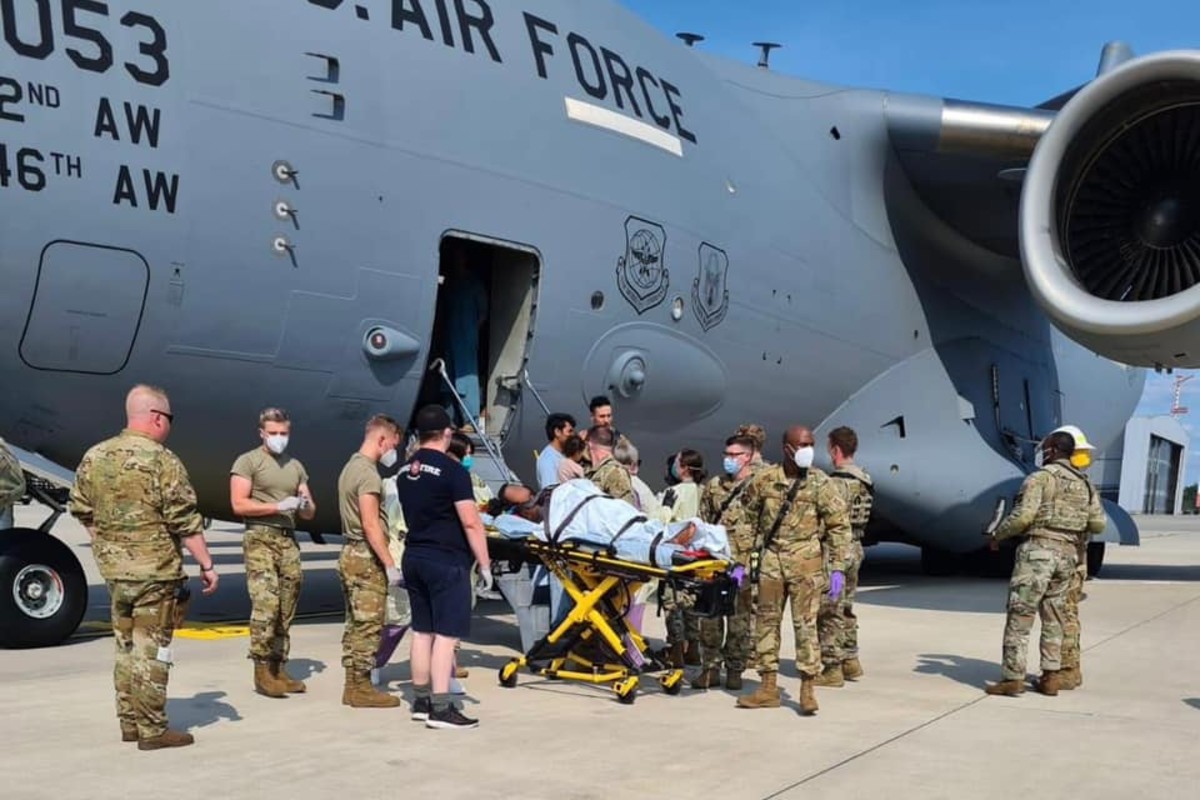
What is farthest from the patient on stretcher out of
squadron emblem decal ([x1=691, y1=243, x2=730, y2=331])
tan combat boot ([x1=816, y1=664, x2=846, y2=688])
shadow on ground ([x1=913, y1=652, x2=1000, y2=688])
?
squadron emblem decal ([x1=691, y1=243, x2=730, y2=331])

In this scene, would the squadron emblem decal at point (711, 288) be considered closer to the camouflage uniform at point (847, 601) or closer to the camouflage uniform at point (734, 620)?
the camouflage uniform at point (847, 601)

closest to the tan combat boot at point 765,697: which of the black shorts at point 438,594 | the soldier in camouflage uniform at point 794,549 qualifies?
the soldier in camouflage uniform at point 794,549

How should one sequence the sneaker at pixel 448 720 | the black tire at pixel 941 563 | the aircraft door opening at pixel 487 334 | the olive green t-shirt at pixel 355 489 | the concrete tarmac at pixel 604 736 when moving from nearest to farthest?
the concrete tarmac at pixel 604 736, the sneaker at pixel 448 720, the olive green t-shirt at pixel 355 489, the aircraft door opening at pixel 487 334, the black tire at pixel 941 563

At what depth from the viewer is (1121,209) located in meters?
10.9

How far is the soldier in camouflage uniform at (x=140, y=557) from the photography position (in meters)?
5.21

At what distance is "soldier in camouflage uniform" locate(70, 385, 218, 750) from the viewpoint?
521 centimetres

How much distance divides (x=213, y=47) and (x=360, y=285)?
1561mm

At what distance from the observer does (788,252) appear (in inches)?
448

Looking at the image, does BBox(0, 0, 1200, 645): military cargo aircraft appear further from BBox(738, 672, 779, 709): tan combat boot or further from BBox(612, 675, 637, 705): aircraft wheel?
BBox(738, 672, 779, 709): tan combat boot

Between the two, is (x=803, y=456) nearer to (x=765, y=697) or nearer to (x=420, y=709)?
(x=765, y=697)

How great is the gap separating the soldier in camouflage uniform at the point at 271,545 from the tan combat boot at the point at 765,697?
7.15 ft

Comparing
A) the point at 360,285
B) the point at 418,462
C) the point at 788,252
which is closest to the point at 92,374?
the point at 360,285

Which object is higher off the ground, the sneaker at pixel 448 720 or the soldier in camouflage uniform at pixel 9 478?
the soldier in camouflage uniform at pixel 9 478

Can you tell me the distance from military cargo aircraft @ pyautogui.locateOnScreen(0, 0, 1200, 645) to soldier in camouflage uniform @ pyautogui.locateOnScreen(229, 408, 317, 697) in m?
1.20
